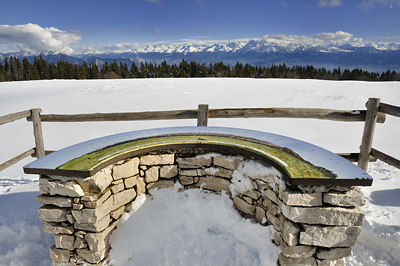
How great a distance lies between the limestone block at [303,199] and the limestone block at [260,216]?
0.69 metres

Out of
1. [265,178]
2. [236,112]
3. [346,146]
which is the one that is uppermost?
[236,112]

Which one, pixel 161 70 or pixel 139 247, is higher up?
pixel 161 70

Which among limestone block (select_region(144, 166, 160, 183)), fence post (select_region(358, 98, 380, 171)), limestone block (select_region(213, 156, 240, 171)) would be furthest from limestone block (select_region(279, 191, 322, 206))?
fence post (select_region(358, 98, 380, 171))

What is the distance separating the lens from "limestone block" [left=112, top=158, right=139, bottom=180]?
3281 millimetres

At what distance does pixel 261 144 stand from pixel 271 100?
496 inches

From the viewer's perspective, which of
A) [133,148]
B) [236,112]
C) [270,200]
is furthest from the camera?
[236,112]

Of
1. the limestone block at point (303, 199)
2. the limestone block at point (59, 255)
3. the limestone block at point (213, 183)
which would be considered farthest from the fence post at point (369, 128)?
the limestone block at point (59, 255)

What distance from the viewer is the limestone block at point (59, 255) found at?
305cm

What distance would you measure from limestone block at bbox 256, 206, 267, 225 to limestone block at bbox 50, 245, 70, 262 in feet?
8.10

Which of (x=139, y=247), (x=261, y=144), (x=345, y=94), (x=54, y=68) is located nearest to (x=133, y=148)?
(x=139, y=247)

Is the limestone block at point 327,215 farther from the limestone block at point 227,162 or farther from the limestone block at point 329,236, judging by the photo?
the limestone block at point 227,162

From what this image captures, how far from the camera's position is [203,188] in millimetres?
3750

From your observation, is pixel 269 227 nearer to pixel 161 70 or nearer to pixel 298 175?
pixel 298 175

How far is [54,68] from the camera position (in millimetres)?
63469
